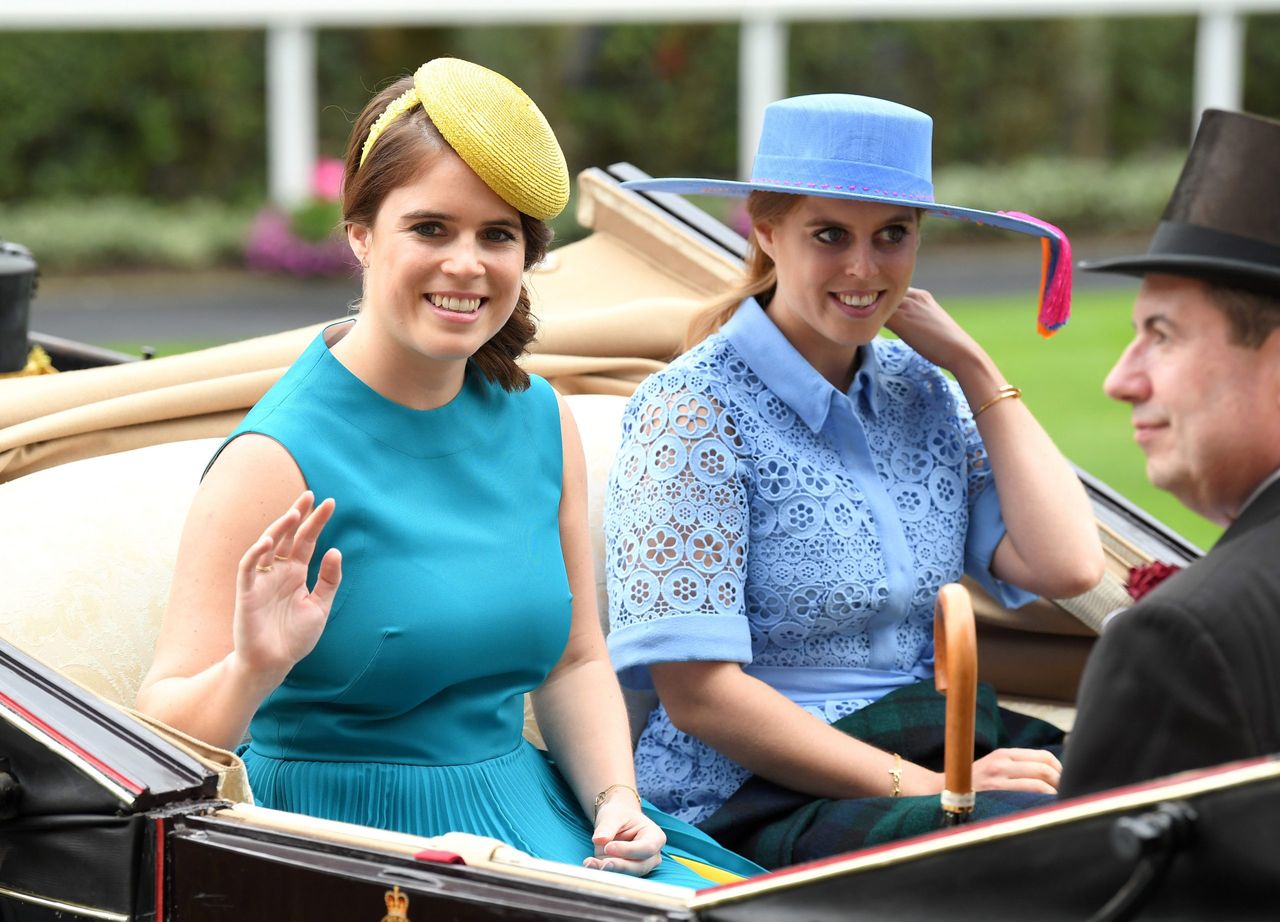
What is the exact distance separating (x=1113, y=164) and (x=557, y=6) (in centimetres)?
981

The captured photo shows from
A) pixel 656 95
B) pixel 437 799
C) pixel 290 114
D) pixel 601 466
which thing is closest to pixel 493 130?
pixel 437 799

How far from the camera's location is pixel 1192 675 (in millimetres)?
1498

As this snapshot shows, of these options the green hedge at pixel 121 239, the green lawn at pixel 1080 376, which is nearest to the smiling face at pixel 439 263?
the green lawn at pixel 1080 376

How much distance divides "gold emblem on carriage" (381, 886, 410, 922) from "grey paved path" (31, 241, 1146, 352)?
11.8m

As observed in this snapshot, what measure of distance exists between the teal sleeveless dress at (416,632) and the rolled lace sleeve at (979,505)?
2.70 feet

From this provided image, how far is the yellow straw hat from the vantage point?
225 centimetres

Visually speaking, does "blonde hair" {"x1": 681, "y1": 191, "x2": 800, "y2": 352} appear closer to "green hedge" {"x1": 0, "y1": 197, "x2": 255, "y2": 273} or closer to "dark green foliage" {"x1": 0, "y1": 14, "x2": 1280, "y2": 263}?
"green hedge" {"x1": 0, "y1": 197, "x2": 255, "y2": 273}

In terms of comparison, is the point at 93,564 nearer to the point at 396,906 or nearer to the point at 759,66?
the point at 396,906

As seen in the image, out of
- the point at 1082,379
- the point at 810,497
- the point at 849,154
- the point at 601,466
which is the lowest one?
the point at 810,497

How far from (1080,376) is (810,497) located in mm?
10560

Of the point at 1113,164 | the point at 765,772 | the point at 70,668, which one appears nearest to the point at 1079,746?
the point at 765,772

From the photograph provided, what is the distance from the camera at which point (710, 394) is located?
8.77ft

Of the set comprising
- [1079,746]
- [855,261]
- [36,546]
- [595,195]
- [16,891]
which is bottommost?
[16,891]

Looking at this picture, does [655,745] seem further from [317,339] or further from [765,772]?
[317,339]
